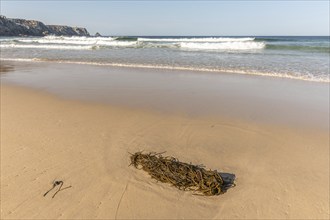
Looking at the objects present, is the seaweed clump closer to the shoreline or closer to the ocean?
the shoreline

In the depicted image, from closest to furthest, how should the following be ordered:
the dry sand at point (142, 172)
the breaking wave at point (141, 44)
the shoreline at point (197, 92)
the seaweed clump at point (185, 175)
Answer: the dry sand at point (142, 172)
the seaweed clump at point (185, 175)
the shoreline at point (197, 92)
the breaking wave at point (141, 44)

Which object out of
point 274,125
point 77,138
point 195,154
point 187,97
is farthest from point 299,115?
point 77,138

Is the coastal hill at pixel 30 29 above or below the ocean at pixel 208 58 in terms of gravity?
above

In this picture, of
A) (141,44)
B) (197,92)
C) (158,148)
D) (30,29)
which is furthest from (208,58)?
(30,29)

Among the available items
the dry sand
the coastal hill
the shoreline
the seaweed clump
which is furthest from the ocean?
the coastal hill

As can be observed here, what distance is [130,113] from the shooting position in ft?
18.3

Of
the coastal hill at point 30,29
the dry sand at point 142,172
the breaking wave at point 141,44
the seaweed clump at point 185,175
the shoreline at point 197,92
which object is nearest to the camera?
the dry sand at point 142,172

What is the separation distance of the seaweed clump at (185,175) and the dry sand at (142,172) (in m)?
0.09

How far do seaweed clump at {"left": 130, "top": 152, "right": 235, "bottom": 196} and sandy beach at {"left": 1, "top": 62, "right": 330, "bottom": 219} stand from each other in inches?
3.8

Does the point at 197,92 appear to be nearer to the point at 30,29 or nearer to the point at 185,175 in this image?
the point at 185,175

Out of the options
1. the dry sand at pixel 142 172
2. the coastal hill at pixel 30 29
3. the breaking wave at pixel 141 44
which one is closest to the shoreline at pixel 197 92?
the dry sand at pixel 142 172

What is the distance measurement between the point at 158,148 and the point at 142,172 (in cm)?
69

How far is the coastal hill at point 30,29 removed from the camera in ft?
230

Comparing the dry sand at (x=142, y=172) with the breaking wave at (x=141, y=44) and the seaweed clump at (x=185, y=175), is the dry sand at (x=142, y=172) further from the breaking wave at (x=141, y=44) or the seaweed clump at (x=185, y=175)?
the breaking wave at (x=141, y=44)
